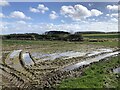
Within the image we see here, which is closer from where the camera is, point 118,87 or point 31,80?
point 118,87

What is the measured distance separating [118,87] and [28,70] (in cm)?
1004

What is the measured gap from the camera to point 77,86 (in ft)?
53.0

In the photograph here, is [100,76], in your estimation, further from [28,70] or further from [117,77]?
[28,70]

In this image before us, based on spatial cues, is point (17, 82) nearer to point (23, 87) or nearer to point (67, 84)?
point (23, 87)

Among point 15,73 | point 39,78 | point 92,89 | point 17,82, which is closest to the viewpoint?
point 92,89

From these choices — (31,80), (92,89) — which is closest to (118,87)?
(92,89)

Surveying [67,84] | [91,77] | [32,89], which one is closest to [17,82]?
[32,89]

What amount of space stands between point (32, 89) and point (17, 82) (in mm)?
2402

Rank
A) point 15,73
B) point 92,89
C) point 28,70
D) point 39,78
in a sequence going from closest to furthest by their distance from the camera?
1. point 92,89
2. point 39,78
3. point 15,73
4. point 28,70

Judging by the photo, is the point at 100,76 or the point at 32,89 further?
the point at 100,76

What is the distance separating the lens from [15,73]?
72.9 feet

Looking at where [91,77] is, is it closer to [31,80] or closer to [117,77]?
[117,77]

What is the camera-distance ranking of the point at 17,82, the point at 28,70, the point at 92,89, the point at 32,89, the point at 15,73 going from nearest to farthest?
the point at 92,89 → the point at 32,89 → the point at 17,82 → the point at 15,73 → the point at 28,70

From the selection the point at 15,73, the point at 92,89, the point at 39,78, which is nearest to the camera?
the point at 92,89
